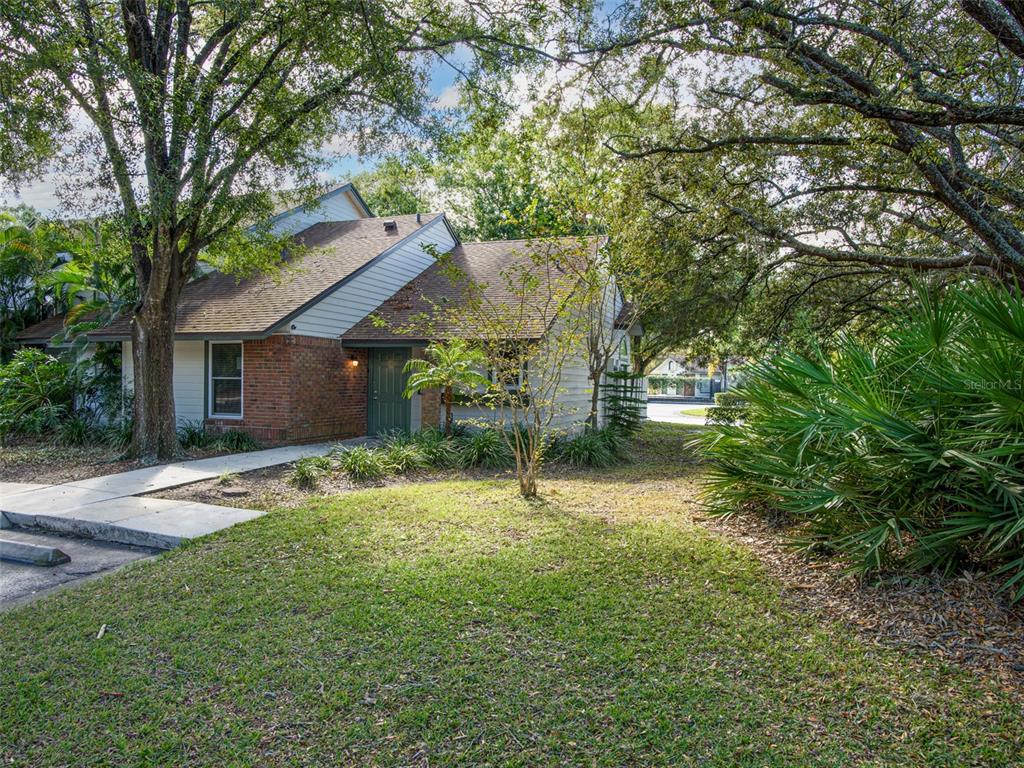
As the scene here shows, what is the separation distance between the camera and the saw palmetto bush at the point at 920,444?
4.09 meters

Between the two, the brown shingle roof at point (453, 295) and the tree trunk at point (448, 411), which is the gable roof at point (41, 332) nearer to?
the brown shingle roof at point (453, 295)

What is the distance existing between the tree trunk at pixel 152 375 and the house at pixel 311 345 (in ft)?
5.32

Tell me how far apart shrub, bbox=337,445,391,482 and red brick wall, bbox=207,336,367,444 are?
12.4ft

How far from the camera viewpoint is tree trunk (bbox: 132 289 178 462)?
35.7ft

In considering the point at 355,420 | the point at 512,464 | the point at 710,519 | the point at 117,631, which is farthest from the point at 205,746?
→ the point at 355,420

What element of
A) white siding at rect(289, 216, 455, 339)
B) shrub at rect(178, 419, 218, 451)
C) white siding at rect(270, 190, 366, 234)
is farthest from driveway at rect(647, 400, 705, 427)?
shrub at rect(178, 419, 218, 451)

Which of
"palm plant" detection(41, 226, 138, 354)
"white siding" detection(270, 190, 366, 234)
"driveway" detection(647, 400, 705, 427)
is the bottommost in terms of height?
"driveway" detection(647, 400, 705, 427)

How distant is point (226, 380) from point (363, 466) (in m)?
5.97

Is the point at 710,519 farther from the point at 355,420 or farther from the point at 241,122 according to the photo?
the point at 355,420

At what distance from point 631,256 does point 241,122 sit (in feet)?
22.9

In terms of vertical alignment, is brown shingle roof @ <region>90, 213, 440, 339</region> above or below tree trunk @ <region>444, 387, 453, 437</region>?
above

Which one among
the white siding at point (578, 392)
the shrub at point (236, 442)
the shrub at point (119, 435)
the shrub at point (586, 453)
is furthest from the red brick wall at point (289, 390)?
the shrub at point (586, 453)

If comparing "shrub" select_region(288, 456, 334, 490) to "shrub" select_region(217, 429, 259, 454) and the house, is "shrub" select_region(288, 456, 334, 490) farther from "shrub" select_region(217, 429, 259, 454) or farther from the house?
the house

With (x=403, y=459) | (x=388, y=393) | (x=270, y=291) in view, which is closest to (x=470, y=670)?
(x=403, y=459)
